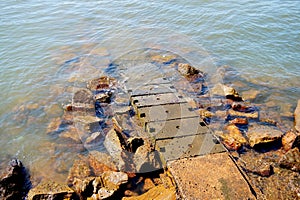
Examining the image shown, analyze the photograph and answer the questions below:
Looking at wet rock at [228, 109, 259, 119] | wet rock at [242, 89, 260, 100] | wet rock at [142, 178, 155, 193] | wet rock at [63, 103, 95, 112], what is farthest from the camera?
wet rock at [242, 89, 260, 100]

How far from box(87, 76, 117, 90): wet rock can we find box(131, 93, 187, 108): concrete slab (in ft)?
5.37

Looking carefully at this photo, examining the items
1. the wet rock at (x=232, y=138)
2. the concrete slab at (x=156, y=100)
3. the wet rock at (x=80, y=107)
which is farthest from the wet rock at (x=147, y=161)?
the wet rock at (x=80, y=107)

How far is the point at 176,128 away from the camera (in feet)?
16.5

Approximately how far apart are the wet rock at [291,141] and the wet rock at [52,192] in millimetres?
4164

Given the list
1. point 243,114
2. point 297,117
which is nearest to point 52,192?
point 243,114

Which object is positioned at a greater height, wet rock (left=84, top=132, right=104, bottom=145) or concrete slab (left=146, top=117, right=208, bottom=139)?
concrete slab (left=146, top=117, right=208, bottom=139)

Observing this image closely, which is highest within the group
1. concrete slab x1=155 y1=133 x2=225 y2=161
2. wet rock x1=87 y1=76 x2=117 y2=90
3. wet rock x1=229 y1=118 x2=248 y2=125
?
concrete slab x1=155 y1=133 x2=225 y2=161

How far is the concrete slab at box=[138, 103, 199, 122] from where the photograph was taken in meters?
5.38

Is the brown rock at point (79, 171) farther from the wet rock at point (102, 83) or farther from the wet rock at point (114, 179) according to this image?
the wet rock at point (102, 83)

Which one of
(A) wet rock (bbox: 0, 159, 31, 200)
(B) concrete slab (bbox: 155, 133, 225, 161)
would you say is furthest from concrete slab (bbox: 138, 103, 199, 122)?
(A) wet rock (bbox: 0, 159, 31, 200)

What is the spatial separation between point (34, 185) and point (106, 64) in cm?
497

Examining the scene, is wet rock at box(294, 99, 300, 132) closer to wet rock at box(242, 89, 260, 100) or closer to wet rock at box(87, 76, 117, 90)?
wet rock at box(242, 89, 260, 100)

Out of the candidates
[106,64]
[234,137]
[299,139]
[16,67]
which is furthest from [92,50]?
[299,139]

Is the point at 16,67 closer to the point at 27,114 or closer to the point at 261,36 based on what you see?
the point at 27,114
